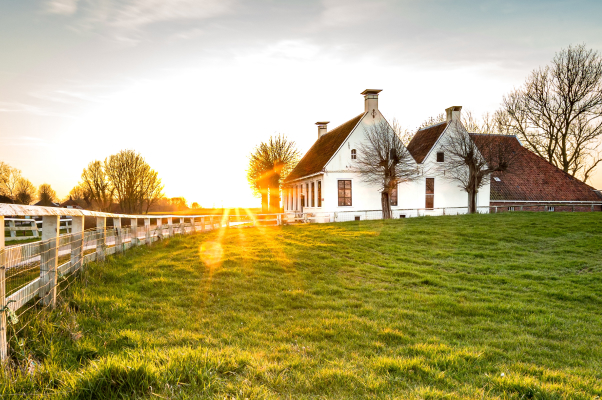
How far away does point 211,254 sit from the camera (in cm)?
1220

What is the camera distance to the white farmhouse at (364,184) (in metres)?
30.4

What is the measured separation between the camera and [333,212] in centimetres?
2989

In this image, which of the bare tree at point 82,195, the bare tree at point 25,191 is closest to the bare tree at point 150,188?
the bare tree at point 82,195

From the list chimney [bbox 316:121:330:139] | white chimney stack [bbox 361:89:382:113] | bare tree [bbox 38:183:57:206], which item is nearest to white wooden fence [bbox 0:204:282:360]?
white chimney stack [bbox 361:89:382:113]

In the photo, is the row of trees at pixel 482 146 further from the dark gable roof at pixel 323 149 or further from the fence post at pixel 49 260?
the fence post at pixel 49 260

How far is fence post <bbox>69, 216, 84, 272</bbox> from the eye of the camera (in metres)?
7.02

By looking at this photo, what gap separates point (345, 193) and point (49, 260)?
26337mm

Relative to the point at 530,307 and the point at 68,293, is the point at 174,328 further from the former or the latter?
the point at 530,307

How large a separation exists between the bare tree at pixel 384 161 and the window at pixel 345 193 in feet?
4.62

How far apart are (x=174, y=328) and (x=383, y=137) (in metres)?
25.4

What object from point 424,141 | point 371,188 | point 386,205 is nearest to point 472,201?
point 424,141

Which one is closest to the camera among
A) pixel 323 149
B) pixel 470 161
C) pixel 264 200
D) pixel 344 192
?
pixel 470 161

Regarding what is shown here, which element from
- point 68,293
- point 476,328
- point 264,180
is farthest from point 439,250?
point 264,180

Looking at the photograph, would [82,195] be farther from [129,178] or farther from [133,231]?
[133,231]
